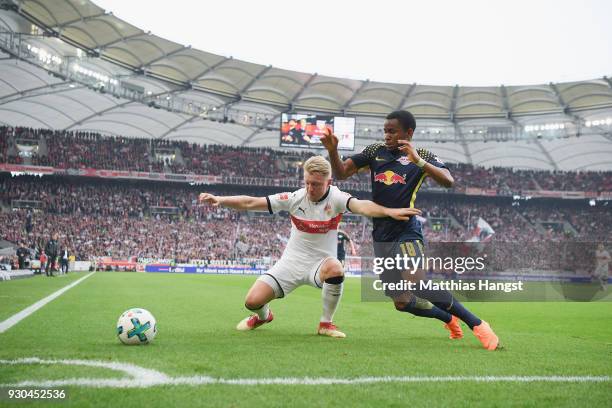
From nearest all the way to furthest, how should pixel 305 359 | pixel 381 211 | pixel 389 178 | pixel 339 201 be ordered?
pixel 305 359
pixel 381 211
pixel 389 178
pixel 339 201

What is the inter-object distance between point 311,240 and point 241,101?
43.5 m

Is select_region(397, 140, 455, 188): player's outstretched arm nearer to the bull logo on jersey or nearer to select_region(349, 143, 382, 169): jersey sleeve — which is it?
the bull logo on jersey

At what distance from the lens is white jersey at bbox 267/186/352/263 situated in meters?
6.14

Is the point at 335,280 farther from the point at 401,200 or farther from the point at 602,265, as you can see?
the point at 602,265

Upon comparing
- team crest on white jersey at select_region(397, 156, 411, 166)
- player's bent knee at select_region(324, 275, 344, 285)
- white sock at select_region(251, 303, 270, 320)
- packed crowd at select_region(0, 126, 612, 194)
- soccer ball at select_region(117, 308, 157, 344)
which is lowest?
white sock at select_region(251, 303, 270, 320)


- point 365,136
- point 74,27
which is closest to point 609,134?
point 365,136

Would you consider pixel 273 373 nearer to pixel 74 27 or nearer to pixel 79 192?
pixel 74 27

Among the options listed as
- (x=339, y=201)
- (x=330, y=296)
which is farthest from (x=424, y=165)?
(x=330, y=296)

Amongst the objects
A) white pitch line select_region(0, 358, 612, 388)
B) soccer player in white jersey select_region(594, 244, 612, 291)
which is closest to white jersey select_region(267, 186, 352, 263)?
white pitch line select_region(0, 358, 612, 388)

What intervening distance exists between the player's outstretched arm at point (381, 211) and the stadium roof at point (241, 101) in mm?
34984

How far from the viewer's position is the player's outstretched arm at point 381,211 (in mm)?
5312

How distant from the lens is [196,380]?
11.2 feet

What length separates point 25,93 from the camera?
39.6 metres

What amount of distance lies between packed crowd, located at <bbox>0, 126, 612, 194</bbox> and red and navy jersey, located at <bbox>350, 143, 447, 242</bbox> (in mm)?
43590
